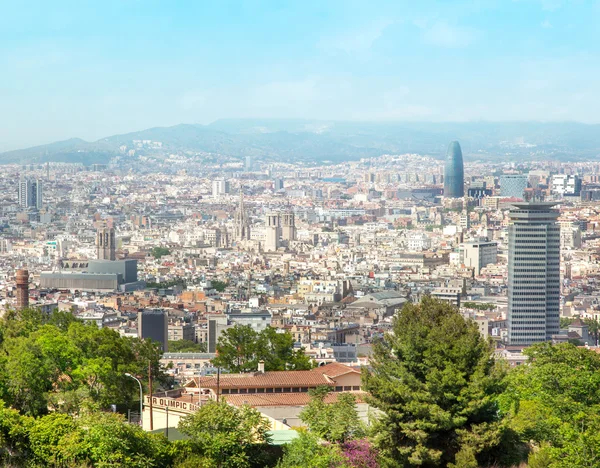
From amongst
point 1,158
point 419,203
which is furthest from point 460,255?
point 1,158

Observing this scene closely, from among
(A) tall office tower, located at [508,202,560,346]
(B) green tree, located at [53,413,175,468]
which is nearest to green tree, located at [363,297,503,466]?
(B) green tree, located at [53,413,175,468]

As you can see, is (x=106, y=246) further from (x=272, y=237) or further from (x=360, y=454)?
(x=360, y=454)

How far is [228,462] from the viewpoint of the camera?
Result: 1570 cm

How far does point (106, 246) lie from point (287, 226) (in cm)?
2799

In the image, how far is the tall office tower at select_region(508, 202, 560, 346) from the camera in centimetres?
5184

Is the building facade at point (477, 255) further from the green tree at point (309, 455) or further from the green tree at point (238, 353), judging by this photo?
→ the green tree at point (309, 455)

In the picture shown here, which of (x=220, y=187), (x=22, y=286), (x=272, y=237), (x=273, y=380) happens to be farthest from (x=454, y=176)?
(x=273, y=380)

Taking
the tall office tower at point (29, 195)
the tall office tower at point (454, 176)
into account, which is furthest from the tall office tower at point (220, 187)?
the tall office tower at point (454, 176)

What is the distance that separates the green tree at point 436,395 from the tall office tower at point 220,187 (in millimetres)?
149921

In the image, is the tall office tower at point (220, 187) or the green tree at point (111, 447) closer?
the green tree at point (111, 447)

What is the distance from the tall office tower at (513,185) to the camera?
143 m

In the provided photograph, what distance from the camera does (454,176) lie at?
522 ft

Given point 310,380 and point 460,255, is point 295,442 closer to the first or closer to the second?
point 310,380

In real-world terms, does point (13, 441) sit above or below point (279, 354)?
above
